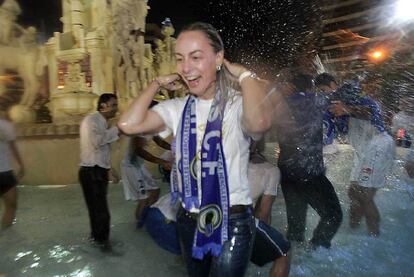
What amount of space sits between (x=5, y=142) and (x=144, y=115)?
3.12m

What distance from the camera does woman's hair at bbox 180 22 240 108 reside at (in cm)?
183

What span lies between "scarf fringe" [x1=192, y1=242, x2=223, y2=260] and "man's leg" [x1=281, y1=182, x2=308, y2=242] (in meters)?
2.29

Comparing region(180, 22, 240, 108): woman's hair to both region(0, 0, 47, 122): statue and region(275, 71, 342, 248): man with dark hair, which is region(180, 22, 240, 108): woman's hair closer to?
region(275, 71, 342, 248): man with dark hair

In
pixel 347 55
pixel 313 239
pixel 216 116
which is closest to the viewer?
pixel 216 116

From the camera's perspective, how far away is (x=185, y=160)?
6.17ft

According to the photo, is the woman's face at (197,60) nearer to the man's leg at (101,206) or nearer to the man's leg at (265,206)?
the man's leg at (265,206)

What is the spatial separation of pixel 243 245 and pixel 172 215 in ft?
2.16

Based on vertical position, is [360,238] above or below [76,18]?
below

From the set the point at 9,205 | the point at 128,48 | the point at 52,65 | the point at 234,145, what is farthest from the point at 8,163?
the point at 128,48

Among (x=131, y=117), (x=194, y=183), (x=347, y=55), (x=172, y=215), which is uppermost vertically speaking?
(x=347, y=55)

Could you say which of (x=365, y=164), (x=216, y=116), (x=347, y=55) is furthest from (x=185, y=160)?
(x=347, y=55)

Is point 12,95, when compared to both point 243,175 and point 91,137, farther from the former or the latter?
point 243,175

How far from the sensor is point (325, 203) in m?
3.86

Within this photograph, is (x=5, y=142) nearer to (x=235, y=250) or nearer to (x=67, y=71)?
(x=67, y=71)
